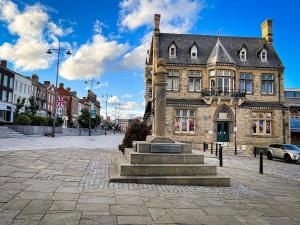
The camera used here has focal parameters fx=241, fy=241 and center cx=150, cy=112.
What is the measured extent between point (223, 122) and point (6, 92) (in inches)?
1661

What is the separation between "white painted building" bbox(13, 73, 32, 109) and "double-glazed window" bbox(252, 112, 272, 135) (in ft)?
147

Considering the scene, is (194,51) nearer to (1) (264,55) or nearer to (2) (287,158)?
(1) (264,55)

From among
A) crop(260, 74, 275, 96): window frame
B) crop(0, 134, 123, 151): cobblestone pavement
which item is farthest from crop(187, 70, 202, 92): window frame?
crop(0, 134, 123, 151): cobblestone pavement

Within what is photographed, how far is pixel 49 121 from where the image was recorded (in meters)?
41.1

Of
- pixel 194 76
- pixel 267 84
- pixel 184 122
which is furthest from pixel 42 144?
pixel 267 84

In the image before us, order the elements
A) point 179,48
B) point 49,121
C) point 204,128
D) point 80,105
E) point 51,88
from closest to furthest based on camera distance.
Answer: point 204,128 < point 179,48 < point 49,121 < point 51,88 < point 80,105

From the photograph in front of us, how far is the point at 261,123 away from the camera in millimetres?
30016

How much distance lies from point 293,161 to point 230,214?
59.4 feet

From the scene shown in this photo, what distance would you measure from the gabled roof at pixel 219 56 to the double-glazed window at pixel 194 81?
6.88 feet

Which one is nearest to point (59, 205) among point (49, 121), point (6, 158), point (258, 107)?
point (6, 158)

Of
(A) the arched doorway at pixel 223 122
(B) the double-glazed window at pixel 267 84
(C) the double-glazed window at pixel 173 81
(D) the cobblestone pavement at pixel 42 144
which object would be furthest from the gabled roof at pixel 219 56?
(D) the cobblestone pavement at pixel 42 144

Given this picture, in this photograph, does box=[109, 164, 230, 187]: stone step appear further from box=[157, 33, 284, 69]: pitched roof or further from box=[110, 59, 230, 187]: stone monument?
box=[157, 33, 284, 69]: pitched roof

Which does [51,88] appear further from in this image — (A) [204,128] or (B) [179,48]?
(A) [204,128]

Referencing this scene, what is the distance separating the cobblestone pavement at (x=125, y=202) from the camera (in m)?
4.79
